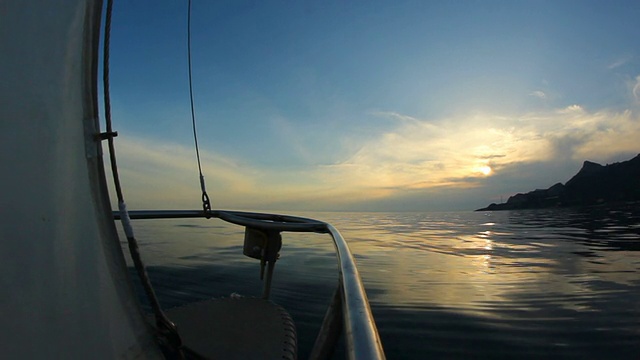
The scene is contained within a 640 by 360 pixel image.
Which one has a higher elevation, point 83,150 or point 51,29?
point 51,29

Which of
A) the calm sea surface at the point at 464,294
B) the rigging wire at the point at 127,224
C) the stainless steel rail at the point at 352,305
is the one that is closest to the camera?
the stainless steel rail at the point at 352,305

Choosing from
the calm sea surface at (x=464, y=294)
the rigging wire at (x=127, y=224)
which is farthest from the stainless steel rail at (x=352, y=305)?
the calm sea surface at (x=464, y=294)

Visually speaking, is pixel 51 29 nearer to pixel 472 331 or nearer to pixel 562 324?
pixel 472 331

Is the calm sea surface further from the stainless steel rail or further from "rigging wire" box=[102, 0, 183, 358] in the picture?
"rigging wire" box=[102, 0, 183, 358]

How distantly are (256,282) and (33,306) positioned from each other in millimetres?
5690

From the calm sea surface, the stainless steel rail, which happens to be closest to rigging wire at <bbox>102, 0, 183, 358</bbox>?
the stainless steel rail

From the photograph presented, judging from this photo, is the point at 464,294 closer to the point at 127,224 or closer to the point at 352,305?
the point at 352,305

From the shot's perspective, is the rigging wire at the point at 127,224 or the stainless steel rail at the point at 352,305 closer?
the stainless steel rail at the point at 352,305

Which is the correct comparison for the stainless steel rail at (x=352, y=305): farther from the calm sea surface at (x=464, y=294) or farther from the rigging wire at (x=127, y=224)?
the calm sea surface at (x=464, y=294)

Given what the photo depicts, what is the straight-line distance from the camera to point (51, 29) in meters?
0.90

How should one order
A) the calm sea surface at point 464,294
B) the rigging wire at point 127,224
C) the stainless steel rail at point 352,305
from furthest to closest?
the calm sea surface at point 464,294, the rigging wire at point 127,224, the stainless steel rail at point 352,305

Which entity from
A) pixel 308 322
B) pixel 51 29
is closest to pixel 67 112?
pixel 51 29

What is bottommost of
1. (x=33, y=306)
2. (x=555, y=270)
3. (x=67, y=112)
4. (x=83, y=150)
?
(x=555, y=270)

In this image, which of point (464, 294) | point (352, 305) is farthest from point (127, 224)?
point (464, 294)
